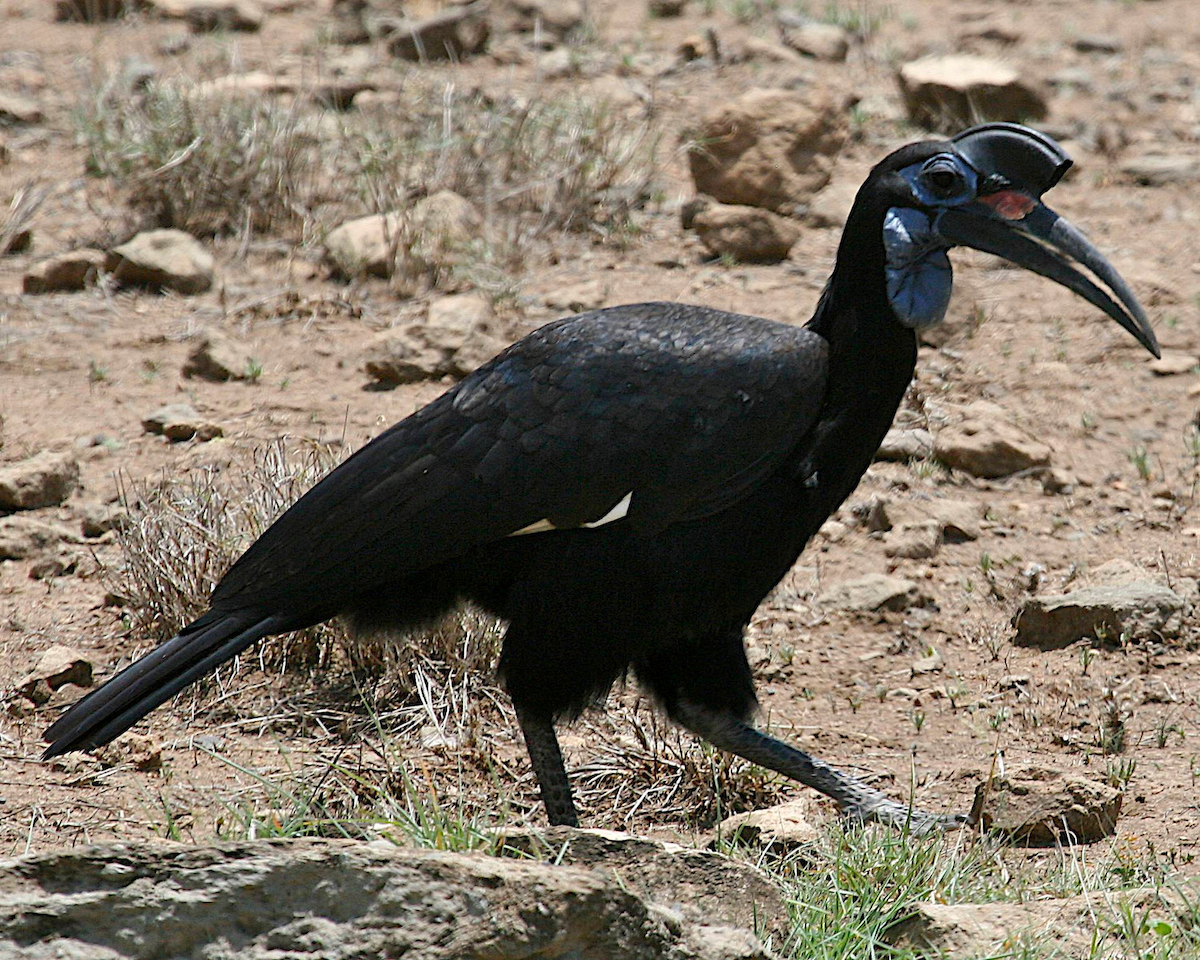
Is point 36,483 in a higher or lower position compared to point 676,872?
lower

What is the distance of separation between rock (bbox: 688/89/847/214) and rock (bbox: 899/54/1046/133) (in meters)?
0.90

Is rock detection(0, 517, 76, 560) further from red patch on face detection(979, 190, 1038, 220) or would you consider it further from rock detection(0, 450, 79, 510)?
red patch on face detection(979, 190, 1038, 220)

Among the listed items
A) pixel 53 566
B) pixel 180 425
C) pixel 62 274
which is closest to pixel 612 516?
pixel 53 566

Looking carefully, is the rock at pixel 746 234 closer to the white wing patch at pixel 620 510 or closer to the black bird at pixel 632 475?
the black bird at pixel 632 475

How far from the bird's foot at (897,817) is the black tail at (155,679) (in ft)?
4.31

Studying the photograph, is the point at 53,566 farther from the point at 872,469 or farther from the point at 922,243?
the point at 922,243

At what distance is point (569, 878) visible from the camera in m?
2.54

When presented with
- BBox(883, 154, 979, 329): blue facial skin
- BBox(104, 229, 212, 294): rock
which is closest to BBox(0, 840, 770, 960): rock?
BBox(883, 154, 979, 329): blue facial skin

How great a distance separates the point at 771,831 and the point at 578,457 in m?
0.91

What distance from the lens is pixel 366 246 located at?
6.63m

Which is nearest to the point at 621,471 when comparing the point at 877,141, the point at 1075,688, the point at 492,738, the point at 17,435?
the point at 492,738

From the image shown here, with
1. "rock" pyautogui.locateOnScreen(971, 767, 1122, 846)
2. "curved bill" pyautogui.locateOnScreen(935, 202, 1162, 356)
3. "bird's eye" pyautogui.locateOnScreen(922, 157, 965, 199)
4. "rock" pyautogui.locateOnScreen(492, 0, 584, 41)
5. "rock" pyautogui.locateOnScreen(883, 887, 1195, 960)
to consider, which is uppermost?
"bird's eye" pyautogui.locateOnScreen(922, 157, 965, 199)

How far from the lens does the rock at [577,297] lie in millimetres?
6285

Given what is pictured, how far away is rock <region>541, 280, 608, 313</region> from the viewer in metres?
6.29
